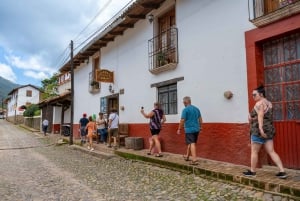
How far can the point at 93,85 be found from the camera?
16188mm

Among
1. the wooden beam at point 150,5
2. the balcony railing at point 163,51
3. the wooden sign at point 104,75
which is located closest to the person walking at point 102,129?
the wooden sign at point 104,75

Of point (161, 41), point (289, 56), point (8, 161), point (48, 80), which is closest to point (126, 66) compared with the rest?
point (161, 41)

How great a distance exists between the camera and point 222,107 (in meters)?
7.45

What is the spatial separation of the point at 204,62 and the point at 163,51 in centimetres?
234

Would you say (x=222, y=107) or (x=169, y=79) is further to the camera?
(x=169, y=79)

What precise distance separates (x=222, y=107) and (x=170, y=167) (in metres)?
2.09

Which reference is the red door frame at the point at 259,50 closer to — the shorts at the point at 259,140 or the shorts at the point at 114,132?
the shorts at the point at 259,140

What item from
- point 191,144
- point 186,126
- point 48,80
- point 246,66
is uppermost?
point 48,80

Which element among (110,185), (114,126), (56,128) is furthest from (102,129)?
(56,128)

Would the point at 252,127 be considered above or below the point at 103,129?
above

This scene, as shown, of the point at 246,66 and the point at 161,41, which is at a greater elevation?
the point at 161,41

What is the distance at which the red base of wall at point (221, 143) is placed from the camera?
6767 millimetres

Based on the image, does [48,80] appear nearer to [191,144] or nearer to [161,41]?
[161,41]

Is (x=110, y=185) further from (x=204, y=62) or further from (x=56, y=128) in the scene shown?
(x=56, y=128)
